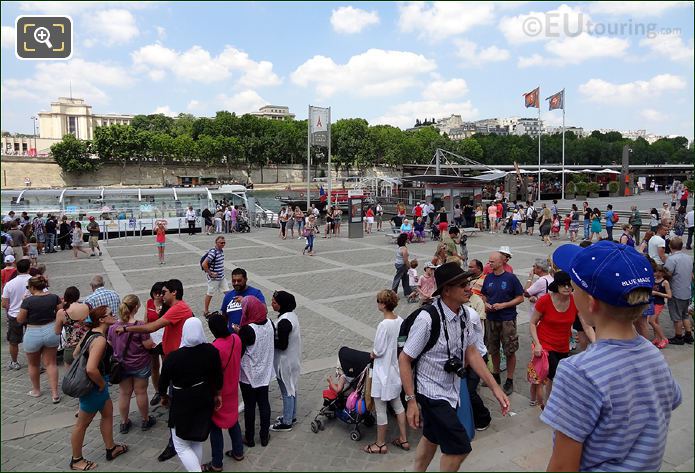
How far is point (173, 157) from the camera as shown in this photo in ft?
325

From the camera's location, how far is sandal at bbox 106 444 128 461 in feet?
16.4

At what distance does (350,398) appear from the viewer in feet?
17.4

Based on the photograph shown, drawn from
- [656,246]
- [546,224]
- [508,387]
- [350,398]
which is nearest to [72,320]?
[350,398]

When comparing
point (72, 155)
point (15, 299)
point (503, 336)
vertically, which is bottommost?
point (503, 336)

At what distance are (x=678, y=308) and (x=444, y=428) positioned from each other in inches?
253

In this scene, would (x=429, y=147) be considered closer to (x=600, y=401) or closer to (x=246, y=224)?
(x=246, y=224)

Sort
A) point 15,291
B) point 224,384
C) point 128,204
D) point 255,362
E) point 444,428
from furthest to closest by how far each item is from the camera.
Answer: point 128,204 → point 15,291 → point 255,362 → point 224,384 → point 444,428

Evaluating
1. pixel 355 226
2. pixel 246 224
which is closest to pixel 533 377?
pixel 355 226

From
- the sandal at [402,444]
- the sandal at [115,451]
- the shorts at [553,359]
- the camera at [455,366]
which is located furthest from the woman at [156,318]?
the shorts at [553,359]

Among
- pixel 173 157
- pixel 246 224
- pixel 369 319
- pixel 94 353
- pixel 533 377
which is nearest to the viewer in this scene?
pixel 94 353

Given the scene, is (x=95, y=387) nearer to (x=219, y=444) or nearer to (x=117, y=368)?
(x=117, y=368)

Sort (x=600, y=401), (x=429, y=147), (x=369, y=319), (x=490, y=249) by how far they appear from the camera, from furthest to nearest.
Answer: (x=429, y=147) → (x=490, y=249) → (x=369, y=319) → (x=600, y=401)

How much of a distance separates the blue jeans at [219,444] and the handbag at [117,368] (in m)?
1.29

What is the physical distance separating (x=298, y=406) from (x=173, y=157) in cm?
10072
